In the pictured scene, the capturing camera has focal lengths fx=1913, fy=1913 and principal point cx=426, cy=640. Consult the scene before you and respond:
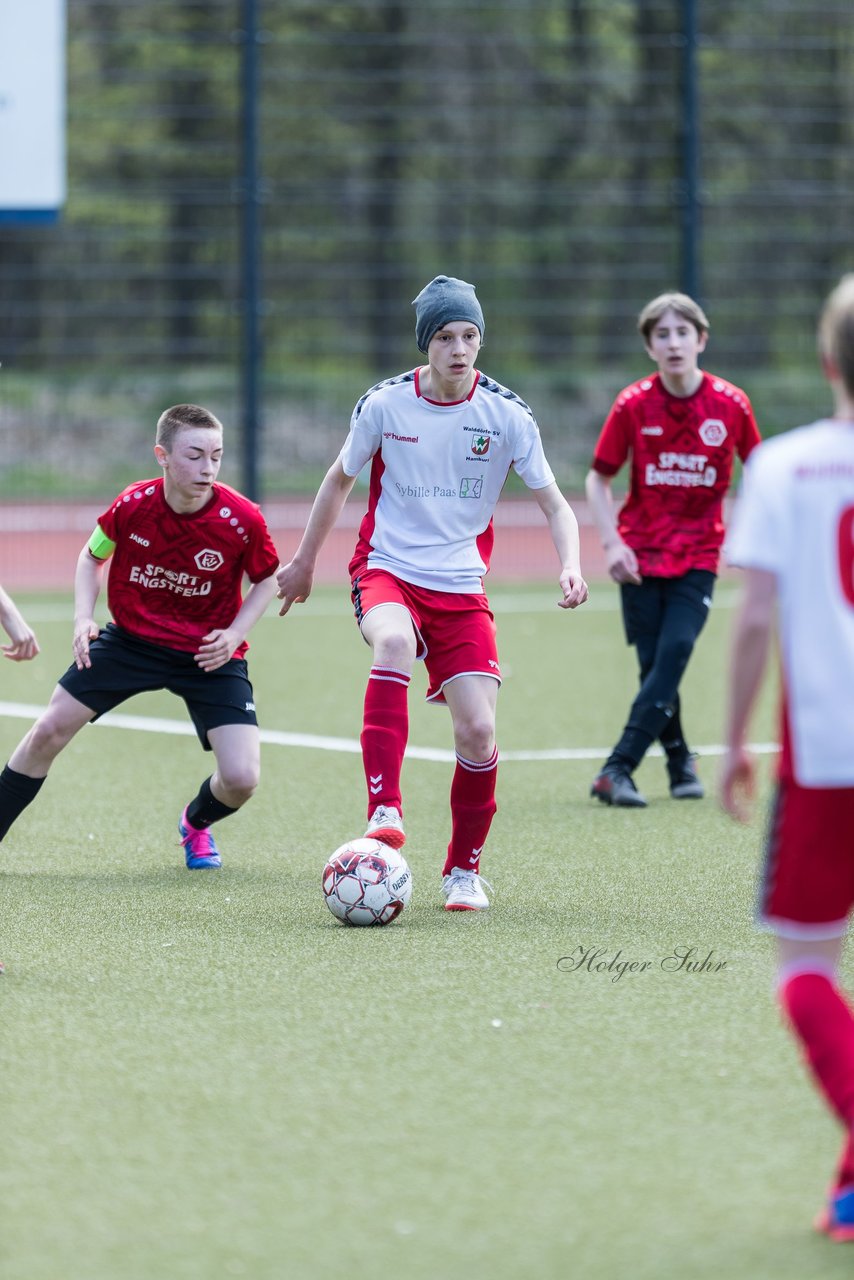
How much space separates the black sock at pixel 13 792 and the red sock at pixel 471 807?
1249mm

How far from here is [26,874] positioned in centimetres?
584

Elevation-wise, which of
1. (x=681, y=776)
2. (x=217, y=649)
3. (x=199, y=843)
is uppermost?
(x=217, y=649)

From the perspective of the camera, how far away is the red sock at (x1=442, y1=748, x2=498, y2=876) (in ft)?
17.7

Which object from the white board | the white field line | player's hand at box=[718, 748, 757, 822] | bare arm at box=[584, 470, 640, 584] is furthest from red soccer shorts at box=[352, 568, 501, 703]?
the white board

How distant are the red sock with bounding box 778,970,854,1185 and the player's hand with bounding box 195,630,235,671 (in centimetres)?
290

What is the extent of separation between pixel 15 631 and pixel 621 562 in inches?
103

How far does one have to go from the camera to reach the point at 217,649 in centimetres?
566

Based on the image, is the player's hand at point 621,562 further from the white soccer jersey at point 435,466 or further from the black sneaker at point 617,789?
the white soccer jersey at point 435,466

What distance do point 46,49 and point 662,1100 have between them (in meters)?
13.2

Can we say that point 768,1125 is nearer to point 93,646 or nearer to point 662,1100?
point 662,1100

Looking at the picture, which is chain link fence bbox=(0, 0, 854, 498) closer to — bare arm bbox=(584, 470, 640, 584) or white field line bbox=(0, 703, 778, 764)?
white field line bbox=(0, 703, 778, 764)

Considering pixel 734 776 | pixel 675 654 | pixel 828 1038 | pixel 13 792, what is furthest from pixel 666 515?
pixel 828 1038

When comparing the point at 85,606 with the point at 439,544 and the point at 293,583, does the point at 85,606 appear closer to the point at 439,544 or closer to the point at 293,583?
the point at 293,583

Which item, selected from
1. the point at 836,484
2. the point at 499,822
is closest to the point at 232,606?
the point at 499,822
